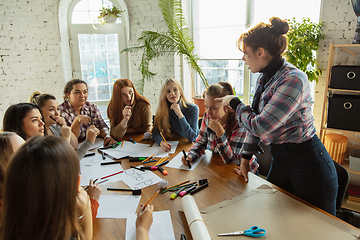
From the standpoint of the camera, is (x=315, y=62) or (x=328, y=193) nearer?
(x=328, y=193)

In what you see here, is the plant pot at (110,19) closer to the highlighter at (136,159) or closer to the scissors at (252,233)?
the highlighter at (136,159)

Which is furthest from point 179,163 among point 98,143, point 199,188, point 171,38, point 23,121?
point 171,38

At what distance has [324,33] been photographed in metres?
2.79

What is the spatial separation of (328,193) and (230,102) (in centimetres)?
68

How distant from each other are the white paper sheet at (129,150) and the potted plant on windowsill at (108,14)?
282cm

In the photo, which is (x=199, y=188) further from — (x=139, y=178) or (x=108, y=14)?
(x=108, y=14)

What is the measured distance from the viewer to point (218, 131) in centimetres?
172

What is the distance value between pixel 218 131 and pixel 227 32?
2.57m

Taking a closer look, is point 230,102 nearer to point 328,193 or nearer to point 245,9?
point 328,193

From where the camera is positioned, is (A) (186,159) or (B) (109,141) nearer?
(A) (186,159)

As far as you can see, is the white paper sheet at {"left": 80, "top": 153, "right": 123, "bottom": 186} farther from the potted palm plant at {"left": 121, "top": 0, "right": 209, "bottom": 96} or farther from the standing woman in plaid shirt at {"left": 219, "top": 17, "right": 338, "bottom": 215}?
the potted palm plant at {"left": 121, "top": 0, "right": 209, "bottom": 96}

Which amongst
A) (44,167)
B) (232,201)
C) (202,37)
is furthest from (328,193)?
(202,37)

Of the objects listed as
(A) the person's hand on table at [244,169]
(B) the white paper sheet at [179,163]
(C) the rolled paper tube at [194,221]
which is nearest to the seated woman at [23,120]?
(B) the white paper sheet at [179,163]

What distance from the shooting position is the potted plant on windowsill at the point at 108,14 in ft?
13.5
